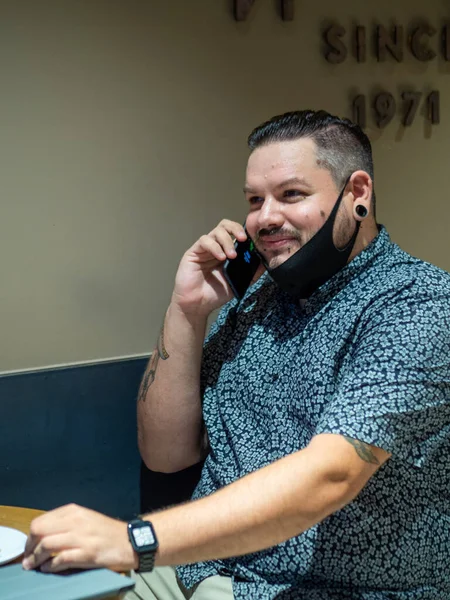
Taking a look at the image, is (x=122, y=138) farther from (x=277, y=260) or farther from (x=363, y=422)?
(x=363, y=422)

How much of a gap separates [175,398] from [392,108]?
61.8 inches

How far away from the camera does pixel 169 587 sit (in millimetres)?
1993

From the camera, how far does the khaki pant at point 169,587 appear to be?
1781 millimetres

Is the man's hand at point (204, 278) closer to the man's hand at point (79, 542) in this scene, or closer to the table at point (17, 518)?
the table at point (17, 518)

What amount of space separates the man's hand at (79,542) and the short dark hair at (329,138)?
0.99 m

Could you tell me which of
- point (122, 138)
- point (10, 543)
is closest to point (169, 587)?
point (10, 543)

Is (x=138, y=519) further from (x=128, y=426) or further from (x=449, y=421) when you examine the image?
(x=128, y=426)

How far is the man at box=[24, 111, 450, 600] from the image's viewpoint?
1334mm

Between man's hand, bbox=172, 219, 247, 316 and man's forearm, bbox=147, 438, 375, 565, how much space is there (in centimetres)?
81

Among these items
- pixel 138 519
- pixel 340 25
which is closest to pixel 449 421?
pixel 138 519

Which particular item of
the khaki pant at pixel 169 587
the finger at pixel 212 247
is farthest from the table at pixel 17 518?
the finger at pixel 212 247

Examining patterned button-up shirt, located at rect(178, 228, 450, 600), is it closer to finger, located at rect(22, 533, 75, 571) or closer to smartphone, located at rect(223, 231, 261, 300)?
smartphone, located at rect(223, 231, 261, 300)

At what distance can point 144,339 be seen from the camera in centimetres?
264

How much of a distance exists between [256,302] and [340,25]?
131 cm
